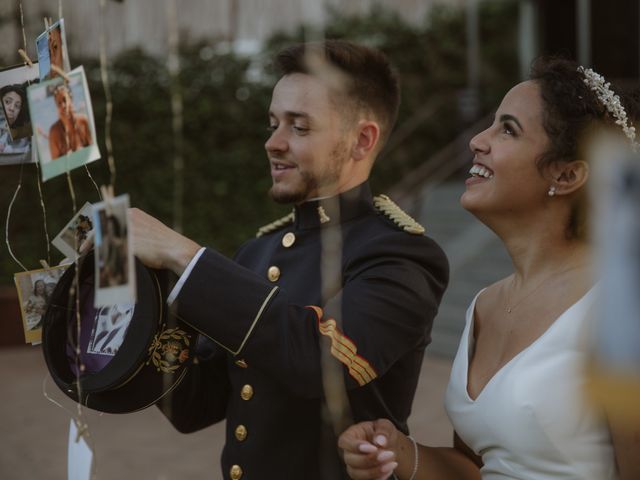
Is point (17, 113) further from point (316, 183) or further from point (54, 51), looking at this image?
point (316, 183)

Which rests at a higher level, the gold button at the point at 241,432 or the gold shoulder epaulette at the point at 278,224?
the gold shoulder epaulette at the point at 278,224

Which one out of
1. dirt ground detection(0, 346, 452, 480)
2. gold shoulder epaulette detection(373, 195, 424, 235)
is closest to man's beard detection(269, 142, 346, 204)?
gold shoulder epaulette detection(373, 195, 424, 235)

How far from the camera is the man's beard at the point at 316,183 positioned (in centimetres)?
158

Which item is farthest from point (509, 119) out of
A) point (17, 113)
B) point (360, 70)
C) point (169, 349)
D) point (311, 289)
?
point (17, 113)

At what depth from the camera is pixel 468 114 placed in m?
9.15

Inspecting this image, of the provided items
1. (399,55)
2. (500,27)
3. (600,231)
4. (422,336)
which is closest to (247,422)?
(422,336)

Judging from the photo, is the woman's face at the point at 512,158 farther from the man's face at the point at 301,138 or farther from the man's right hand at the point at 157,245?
the man's right hand at the point at 157,245

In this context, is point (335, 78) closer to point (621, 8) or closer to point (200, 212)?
point (200, 212)

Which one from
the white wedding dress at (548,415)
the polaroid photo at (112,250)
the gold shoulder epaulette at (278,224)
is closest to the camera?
the polaroid photo at (112,250)

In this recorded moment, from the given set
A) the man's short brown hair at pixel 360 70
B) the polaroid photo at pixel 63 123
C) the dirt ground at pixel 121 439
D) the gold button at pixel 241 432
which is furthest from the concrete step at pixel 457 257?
the polaroid photo at pixel 63 123

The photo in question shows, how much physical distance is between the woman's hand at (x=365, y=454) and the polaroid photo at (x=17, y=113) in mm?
720

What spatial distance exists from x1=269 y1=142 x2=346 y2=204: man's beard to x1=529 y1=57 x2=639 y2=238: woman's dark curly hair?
0.42 metres

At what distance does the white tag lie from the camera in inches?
44.9

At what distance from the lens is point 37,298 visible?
52.0 inches
